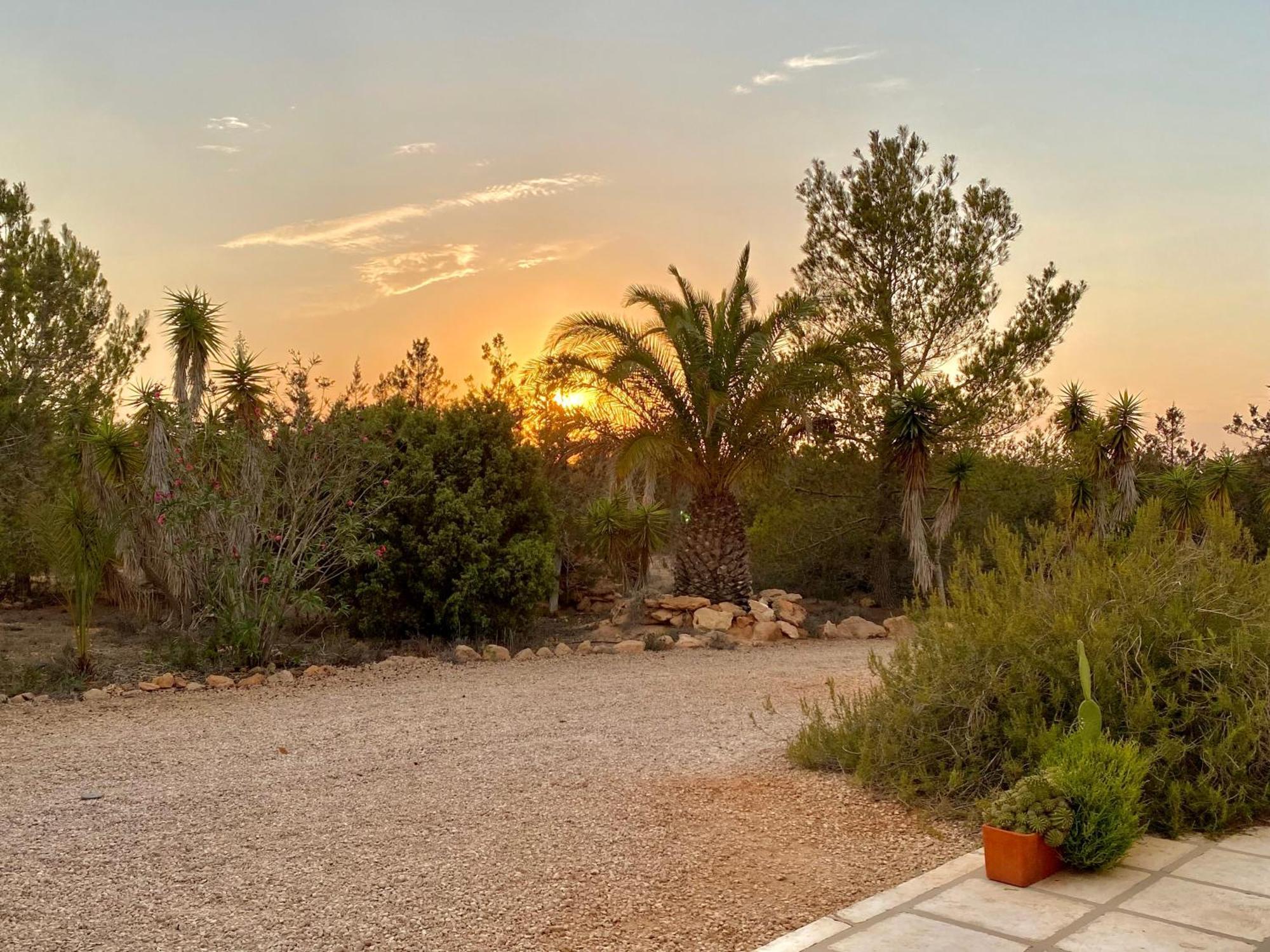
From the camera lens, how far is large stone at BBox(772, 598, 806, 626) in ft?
48.5

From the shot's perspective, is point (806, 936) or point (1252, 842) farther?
point (1252, 842)

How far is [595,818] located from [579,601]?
1198 centimetres

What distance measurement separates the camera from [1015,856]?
418 centimetres

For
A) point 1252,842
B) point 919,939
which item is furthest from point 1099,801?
point 919,939

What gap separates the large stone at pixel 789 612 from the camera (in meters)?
14.8

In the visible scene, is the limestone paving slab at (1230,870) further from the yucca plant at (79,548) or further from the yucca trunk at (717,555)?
the yucca trunk at (717,555)

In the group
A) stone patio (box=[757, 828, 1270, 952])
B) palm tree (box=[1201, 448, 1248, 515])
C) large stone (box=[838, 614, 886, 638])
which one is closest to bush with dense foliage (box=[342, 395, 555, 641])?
large stone (box=[838, 614, 886, 638])

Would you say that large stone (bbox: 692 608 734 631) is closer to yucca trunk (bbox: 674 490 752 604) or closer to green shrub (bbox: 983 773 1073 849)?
yucca trunk (bbox: 674 490 752 604)

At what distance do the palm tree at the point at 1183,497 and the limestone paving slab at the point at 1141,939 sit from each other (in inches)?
601

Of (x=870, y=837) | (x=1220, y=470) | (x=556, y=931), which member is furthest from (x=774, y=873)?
(x=1220, y=470)

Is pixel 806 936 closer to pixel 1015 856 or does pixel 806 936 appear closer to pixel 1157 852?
A: pixel 1015 856

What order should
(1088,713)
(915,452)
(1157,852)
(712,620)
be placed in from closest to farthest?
(1157,852)
(1088,713)
(712,620)
(915,452)

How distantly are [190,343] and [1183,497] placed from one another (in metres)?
16.2

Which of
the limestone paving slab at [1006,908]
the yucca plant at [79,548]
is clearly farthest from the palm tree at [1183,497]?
the yucca plant at [79,548]
